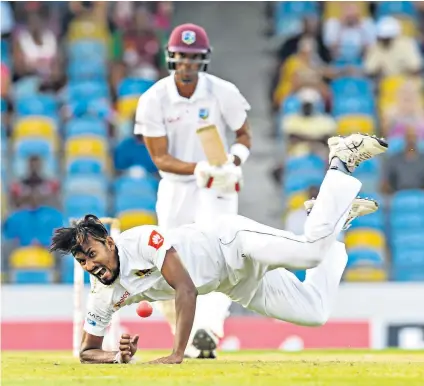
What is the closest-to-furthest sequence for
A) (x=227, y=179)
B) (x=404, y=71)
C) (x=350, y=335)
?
(x=227, y=179) → (x=350, y=335) → (x=404, y=71)

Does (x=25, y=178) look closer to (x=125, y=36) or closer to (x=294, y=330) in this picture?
(x=125, y=36)

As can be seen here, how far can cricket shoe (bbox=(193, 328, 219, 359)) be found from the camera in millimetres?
7816

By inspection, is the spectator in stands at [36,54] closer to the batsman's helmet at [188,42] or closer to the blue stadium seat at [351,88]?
the blue stadium seat at [351,88]

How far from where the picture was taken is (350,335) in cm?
1086

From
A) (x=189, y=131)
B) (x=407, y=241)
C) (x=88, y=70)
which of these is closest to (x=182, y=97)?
(x=189, y=131)

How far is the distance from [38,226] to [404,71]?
474 cm

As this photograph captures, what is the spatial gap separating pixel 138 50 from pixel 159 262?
8.30m

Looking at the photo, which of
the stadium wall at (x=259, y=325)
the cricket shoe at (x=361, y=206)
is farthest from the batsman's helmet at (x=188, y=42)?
the stadium wall at (x=259, y=325)

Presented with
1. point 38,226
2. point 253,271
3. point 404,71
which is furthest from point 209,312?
point 404,71

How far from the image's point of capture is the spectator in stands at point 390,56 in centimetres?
1423

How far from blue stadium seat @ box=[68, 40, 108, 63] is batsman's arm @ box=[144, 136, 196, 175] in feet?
20.7

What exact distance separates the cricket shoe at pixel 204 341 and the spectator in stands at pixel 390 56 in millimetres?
7049

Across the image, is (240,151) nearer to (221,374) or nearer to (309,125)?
(221,374)

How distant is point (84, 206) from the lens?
12867 mm
